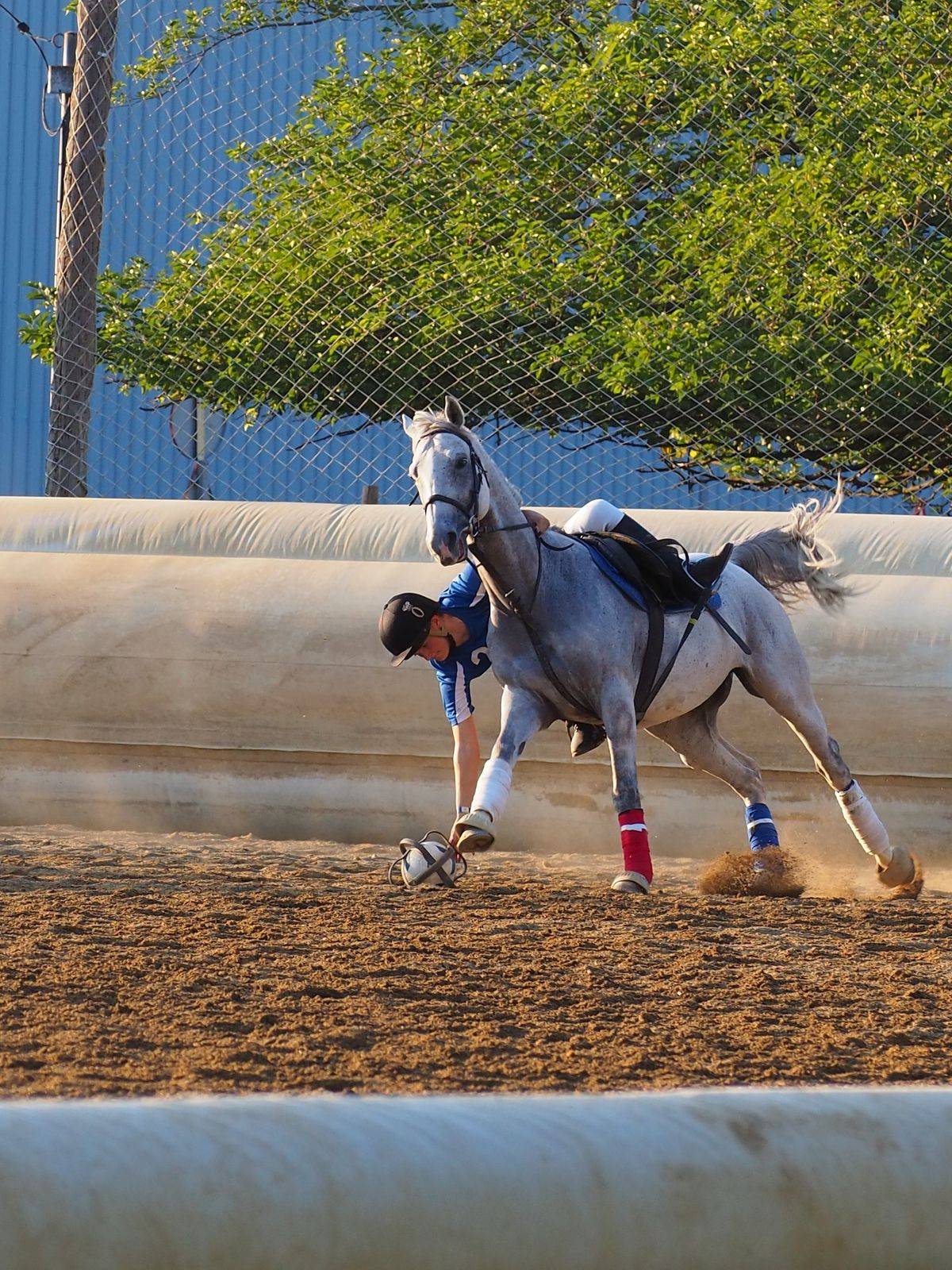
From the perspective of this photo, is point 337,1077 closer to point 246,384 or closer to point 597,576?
point 597,576

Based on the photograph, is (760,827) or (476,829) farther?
(760,827)

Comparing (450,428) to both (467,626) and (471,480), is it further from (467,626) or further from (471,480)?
(467,626)

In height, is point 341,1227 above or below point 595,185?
below

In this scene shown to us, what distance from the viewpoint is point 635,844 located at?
6098 mm

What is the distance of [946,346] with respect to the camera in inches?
298

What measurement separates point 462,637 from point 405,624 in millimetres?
332

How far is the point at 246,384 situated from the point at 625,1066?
17.5 feet

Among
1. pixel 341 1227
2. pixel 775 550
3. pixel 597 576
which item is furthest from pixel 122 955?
pixel 775 550

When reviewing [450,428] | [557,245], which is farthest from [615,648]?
[557,245]

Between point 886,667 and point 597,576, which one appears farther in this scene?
point 886,667

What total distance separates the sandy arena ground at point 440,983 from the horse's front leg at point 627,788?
119mm

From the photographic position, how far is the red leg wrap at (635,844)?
6.10m

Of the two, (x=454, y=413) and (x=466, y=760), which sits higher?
(x=454, y=413)

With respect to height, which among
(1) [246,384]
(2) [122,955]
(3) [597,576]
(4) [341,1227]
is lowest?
(2) [122,955]
